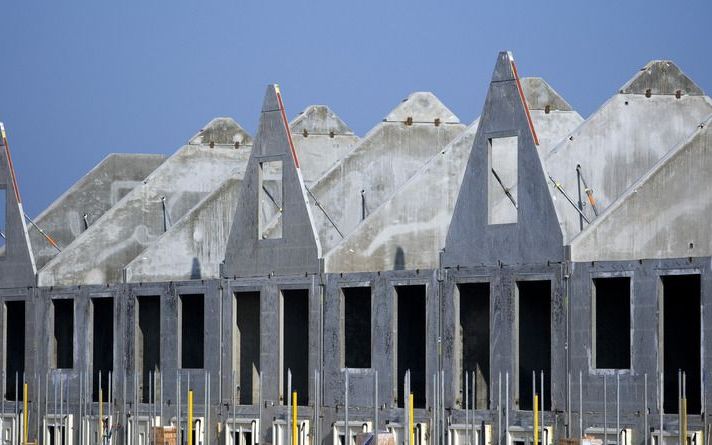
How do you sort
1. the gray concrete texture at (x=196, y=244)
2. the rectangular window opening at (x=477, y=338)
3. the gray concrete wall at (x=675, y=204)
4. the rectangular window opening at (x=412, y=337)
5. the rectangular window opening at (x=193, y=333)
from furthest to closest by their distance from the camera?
the rectangular window opening at (x=193, y=333) → the gray concrete texture at (x=196, y=244) → the rectangular window opening at (x=412, y=337) → the rectangular window opening at (x=477, y=338) → the gray concrete wall at (x=675, y=204)

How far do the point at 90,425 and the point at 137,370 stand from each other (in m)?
2.15

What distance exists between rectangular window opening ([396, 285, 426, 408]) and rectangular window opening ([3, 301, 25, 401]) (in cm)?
1596

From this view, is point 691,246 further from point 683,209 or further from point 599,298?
point 599,298

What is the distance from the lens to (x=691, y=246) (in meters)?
34.2

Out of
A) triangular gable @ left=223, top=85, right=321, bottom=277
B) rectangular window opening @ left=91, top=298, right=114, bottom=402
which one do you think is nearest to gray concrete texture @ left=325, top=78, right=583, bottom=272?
triangular gable @ left=223, top=85, right=321, bottom=277

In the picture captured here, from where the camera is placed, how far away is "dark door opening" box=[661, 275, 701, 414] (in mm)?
37406

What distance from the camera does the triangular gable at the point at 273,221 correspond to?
137 feet

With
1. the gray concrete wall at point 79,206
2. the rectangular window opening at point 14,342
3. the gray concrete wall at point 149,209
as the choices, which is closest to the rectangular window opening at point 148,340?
the gray concrete wall at point 149,209

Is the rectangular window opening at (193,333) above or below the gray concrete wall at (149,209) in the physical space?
below

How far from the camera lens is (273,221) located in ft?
146

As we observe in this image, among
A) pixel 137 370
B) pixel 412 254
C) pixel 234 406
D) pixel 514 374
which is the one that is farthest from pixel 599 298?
pixel 137 370

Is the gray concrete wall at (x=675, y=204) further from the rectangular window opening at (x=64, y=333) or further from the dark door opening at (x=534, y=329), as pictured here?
the rectangular window opening at (x=64, y=333)

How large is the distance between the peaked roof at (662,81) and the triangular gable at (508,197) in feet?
13.3

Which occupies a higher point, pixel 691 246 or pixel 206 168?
pixel 206 168
